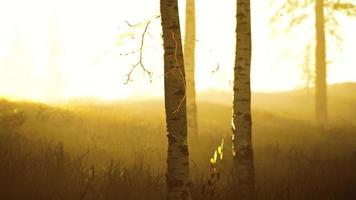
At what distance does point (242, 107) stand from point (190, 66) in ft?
22.7

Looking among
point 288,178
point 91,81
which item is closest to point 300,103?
point 288,178

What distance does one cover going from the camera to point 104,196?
6.23 meters

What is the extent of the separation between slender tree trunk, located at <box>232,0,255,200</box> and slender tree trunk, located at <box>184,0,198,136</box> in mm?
6255

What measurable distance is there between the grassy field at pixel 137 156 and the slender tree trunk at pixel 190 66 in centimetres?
53

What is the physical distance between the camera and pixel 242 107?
8.21 m

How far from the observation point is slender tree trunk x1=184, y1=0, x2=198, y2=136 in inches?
579

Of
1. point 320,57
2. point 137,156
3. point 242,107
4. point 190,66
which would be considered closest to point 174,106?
point 242,107

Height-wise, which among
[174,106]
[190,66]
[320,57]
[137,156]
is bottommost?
[137,156]

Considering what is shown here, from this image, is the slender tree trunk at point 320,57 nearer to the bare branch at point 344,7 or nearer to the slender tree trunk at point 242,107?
the bare branch at point 344,7

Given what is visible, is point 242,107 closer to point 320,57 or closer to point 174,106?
point 174,106

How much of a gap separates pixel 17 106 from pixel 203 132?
5403 millimetres

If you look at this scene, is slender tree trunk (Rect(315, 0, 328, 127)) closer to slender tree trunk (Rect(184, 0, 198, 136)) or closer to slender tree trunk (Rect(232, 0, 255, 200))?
slender tree trunk (Rect(184, 0, 198, 136))

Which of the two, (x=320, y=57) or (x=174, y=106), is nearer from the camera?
(x=174, y=106)

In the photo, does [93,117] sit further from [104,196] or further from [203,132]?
[104,196]
